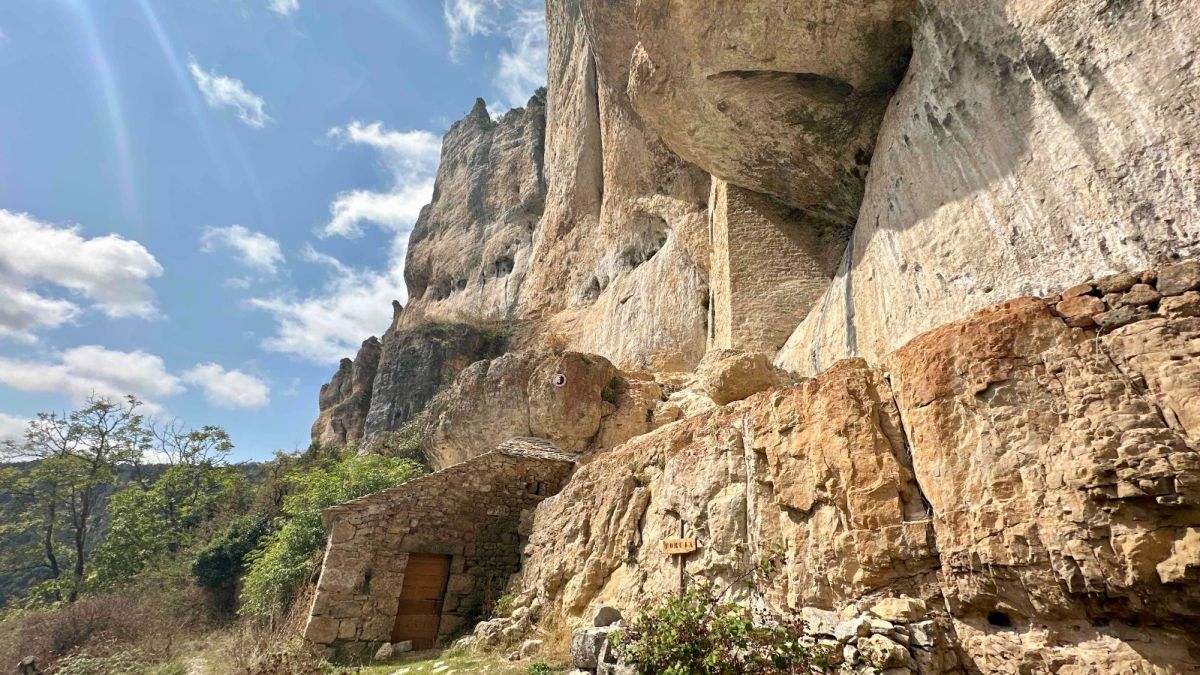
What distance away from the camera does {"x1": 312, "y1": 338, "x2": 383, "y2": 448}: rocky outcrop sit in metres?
29.8

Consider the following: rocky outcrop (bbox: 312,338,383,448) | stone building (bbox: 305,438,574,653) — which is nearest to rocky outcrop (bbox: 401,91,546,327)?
rocky outcrop (bbox: 312,338,383,448)

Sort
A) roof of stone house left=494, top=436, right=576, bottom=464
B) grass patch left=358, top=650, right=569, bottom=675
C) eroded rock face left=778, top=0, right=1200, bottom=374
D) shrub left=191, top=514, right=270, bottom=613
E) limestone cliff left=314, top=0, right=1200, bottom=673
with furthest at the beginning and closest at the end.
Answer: shrub left=191, top=514, right=270, bottom=613 → roof of stone house left=494, top=436, right=576, bottom=464 → grass patch left=358, top=650, right=569, bottom=675 → eroded rock face left=778, top=0, right=1200, bottom=374 → limestone cliff left=314, top=0, right=1200, bottom=673

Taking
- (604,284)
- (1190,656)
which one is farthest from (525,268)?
(1190,656)

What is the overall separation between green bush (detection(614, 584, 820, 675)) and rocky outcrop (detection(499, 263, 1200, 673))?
16.3 inches

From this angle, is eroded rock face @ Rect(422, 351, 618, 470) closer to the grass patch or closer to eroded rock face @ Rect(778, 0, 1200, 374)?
the grass patch

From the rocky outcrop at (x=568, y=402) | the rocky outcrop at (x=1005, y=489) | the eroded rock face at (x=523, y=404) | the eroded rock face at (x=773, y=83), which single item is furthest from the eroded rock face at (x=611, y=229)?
the rocky outcrop at (x=1005, y=489)

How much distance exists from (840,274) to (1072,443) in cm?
691

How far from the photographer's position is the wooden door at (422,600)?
26.1 feet

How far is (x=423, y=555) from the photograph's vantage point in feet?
27.6

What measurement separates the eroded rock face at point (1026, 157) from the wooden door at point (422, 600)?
277 inches

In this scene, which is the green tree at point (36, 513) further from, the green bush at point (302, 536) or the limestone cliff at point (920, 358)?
the limestone cliff at point (920, 358)

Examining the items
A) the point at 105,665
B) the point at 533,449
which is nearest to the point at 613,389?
the point at 533,449

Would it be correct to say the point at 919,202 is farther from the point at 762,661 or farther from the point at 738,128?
the point at 762,661

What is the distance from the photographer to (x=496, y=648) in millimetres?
6762
